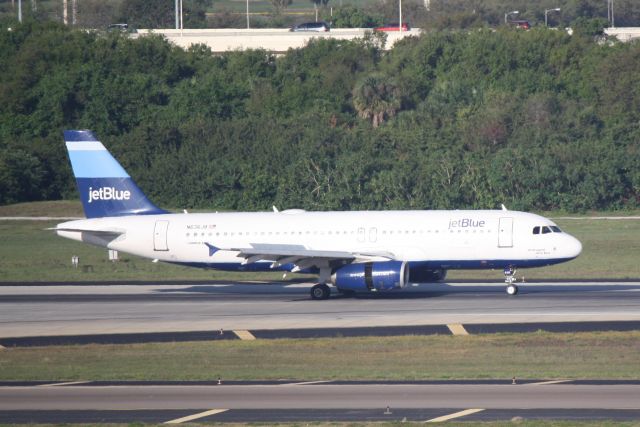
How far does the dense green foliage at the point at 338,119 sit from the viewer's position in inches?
3199

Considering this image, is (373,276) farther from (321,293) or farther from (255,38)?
(255,38)

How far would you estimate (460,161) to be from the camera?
83.8 m

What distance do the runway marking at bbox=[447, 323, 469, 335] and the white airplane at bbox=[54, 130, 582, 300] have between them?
6508 mm

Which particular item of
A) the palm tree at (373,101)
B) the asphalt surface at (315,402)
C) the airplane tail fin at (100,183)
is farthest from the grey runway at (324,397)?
the palm tree at (373,101)

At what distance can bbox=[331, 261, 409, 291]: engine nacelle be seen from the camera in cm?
4162

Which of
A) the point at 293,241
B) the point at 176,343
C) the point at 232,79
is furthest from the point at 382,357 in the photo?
the point at 232,79

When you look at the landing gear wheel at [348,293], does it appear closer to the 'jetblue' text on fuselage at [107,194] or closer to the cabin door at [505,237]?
the cabin door at [505,237]

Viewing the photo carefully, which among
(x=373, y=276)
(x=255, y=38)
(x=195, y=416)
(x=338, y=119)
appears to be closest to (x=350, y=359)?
(x=195, y=416)

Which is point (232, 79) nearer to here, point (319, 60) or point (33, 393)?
point (319, 60)

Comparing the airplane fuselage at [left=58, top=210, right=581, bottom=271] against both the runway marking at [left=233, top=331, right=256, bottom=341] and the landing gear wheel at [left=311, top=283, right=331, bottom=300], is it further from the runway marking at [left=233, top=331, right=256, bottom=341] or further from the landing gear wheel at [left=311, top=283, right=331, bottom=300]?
the runway marking at [left=233, top=331, right=256, bottom=341]

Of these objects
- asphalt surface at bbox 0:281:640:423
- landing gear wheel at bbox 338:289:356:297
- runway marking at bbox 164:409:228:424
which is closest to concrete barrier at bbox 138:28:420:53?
asphalt surface at bbox 0:281:640:423

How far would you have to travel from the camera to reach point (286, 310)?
132 feet

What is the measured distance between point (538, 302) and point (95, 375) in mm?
18959

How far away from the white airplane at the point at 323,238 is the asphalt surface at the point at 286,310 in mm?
1207
